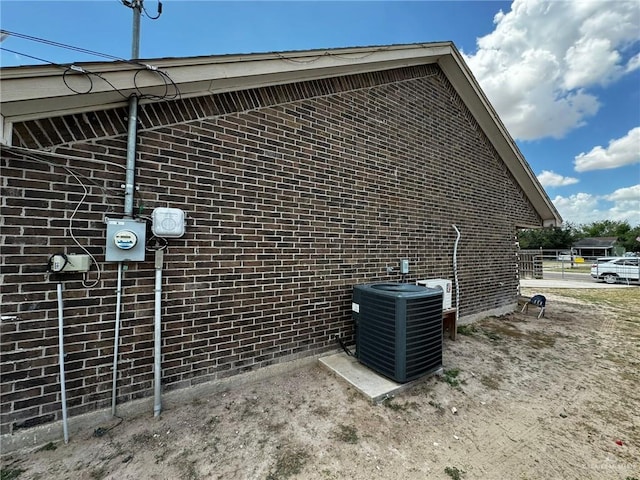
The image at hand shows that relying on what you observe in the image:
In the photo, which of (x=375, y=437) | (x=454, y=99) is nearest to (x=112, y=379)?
(x=375, y=437)

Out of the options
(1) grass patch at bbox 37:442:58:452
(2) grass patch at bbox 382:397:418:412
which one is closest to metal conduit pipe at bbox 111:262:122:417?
(1) grass patch at bbox 37:442:58:452

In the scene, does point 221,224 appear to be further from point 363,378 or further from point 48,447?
point 363,378

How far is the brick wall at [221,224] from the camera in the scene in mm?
2117

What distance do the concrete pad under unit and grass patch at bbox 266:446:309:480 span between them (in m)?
0.94

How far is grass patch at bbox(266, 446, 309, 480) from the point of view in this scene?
1862 mm

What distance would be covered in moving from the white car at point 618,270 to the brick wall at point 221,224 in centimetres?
1624

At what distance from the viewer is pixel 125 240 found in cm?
233

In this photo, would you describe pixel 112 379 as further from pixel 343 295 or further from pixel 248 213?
pixel 343 295

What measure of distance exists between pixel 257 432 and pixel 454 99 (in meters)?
6.93

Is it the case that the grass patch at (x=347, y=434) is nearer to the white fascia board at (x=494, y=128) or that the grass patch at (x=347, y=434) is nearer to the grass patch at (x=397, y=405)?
the grass patch at (x=397, y=405)

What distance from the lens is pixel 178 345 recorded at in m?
2.67

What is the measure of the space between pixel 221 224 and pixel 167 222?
542mm

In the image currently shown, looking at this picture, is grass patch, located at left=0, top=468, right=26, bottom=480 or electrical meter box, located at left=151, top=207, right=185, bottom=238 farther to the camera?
electrical meter box, located at left=151, top=207, right=185, bottom=238

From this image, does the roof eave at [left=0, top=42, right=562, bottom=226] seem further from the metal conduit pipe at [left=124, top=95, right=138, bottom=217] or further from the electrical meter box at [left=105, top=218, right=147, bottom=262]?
the electrical meter box at [left=105, top=218, right=147, bottom=262]
